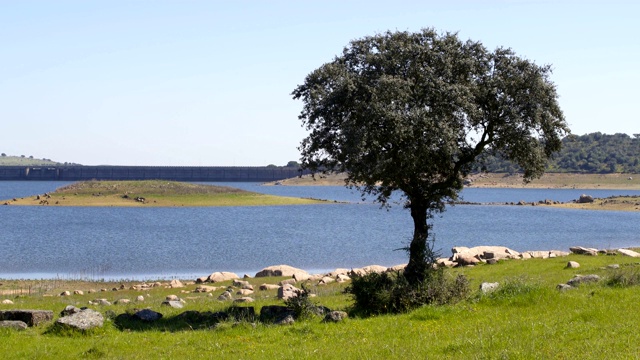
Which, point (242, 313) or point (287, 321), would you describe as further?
point (242, 313)

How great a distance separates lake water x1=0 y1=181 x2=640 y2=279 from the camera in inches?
2254

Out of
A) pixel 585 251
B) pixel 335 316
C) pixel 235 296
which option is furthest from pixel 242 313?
pixel 585 251

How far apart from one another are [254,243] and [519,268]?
3823cm

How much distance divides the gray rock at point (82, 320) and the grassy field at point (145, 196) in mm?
108924

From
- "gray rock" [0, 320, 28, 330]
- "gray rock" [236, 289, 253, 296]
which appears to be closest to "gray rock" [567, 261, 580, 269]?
"gray rock" [236, 289, 253, 296]

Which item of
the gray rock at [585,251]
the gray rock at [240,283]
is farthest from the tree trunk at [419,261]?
the gray rock at [585,251]

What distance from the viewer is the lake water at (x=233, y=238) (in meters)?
57.2

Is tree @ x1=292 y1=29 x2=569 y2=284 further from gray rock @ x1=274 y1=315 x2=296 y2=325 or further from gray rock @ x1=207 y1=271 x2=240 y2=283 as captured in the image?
gray rock @ x1=207 y1=271 x2=240 y2=283

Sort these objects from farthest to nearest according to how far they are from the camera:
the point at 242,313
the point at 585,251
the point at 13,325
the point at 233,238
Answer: the point at 233,238 → the point at 585,251 → the point at 242,313 → the point at 13,325

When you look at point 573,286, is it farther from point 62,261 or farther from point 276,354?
point 62,261

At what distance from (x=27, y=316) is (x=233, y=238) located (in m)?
54.7

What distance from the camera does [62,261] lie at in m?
59.2

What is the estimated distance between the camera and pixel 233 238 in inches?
3100

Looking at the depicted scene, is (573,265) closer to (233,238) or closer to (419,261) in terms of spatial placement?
(419,261)
